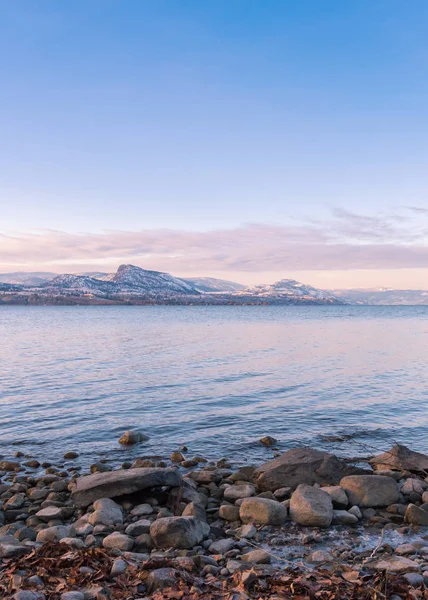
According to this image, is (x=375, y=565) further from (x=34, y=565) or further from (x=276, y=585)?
(x=34, y=565)

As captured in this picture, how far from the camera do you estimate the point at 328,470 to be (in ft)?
47.0

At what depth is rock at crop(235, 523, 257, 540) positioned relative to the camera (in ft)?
34.3

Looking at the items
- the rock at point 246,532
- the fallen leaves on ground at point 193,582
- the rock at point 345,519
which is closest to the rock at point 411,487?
the rock at point 345,519

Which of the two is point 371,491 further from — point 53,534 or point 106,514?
point 53,534

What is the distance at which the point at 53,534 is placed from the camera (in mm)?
10102

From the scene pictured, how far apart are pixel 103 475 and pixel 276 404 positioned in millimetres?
14162

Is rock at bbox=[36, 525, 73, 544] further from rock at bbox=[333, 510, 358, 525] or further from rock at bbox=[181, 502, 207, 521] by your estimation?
rock at bbox=[333, 510, 358, 525]

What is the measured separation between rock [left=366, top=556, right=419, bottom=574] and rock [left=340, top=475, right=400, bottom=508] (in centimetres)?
340

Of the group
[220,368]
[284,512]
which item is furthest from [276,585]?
[220,368]

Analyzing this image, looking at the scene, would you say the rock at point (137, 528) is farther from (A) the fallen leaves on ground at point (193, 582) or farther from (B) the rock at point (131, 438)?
(B) the rock at point (131, 438)

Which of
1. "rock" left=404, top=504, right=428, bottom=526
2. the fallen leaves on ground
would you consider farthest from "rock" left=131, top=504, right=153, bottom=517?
"rock" left=404, top=504, right=428, bottom=526

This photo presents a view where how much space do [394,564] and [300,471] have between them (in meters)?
5.50

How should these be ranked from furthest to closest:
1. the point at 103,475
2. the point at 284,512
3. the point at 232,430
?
the point at 232,430 → the point at 103,475 → the point at 284,512

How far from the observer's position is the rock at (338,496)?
12.3 metres
